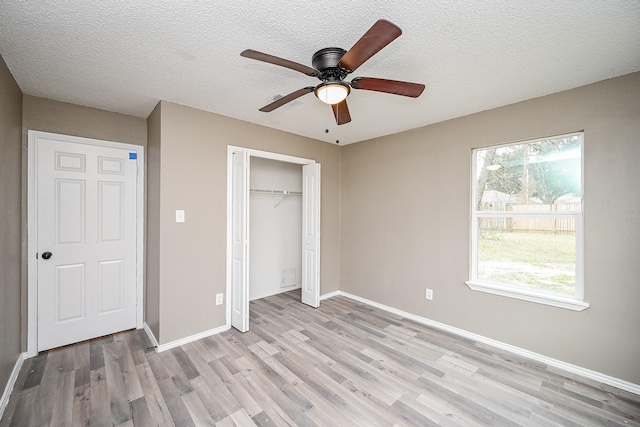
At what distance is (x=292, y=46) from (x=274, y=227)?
10.1 ft

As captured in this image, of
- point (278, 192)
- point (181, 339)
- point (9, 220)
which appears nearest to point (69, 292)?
point (9, 220)

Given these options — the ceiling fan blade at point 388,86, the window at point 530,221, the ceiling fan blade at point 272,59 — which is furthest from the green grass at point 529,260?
the ceiling fan blade at point 272,59

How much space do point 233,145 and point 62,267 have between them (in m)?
2.15

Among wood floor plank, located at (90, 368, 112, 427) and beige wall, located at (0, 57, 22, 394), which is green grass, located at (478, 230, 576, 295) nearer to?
wood floor plank, located at (90, 368, 112, 427)

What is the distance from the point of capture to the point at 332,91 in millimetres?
1743

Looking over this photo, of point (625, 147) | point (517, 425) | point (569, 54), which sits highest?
point (569, 54)

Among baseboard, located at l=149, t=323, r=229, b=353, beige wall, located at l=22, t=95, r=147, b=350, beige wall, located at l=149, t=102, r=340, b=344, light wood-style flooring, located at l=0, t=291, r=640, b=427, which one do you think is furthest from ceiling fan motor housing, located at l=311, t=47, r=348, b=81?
baseboard, located at l=149, t=323, r=229, b=353

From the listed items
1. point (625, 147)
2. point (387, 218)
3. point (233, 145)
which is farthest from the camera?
point (387, 218)

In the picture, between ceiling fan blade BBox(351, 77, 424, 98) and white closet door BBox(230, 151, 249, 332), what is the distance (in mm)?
1776

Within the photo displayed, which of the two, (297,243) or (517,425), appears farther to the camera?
(297,243)

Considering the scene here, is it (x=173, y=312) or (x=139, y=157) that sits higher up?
(x=139, y=157)

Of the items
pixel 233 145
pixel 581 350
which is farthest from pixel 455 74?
pixel 581 350

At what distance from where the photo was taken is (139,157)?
3166mm

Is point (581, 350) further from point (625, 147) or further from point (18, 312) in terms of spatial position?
point (18, 312)
